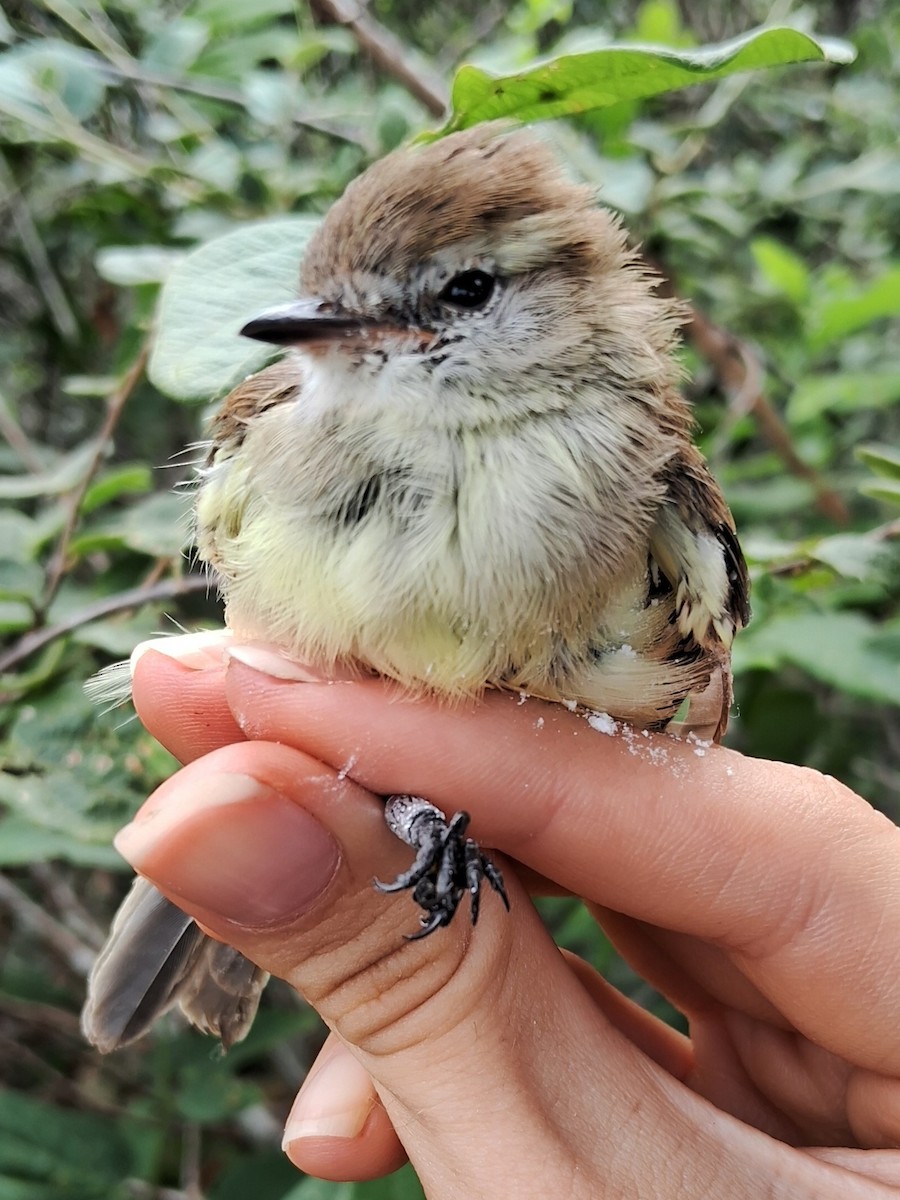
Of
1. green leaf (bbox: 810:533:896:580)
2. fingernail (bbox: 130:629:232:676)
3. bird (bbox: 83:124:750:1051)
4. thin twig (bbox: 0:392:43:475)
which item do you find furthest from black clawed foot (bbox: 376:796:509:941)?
thin twig (bbox: 0:392:43:475)

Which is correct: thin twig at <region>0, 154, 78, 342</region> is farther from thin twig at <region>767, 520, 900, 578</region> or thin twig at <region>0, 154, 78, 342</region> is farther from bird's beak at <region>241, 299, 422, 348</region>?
thin twig at <region>767, 520, 900, 578</region>

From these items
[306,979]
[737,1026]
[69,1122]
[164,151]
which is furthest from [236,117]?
[69,1122]

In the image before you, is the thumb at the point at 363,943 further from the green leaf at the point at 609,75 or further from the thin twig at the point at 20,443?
the thin twig at the point at 20,443

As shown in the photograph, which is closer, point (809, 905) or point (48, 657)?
point (809, 905)

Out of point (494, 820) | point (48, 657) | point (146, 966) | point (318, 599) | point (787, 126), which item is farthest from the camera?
point (787, 126)

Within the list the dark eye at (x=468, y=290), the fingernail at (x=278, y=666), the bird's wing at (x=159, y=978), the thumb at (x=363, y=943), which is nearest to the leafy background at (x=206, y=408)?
the bird's wing at (x=159, y=978)

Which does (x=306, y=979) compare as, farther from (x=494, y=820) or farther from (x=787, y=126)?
(x=787, y=126)

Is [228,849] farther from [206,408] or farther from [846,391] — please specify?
[846,391]
